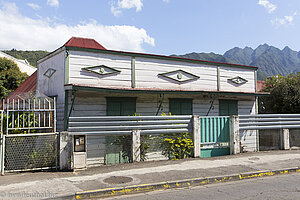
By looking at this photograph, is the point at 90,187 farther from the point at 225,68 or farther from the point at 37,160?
the point at 225,68

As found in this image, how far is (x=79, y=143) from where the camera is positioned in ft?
25.1

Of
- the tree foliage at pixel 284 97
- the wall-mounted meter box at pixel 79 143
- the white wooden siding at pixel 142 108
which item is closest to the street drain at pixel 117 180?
the wall-mounted meter box at pixel 79 143

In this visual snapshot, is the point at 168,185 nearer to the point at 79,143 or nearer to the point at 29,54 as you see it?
the point at 79,143

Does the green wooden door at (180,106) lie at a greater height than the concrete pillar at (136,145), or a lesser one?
greater

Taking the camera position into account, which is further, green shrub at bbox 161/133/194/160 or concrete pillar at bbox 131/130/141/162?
green shrub at bbox 161/133/194/160

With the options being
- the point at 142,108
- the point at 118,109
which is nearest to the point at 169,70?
the point at 142,108

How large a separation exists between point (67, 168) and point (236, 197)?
492 cm

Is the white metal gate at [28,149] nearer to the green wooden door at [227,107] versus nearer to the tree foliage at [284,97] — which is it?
the green wooden door at [227,107]

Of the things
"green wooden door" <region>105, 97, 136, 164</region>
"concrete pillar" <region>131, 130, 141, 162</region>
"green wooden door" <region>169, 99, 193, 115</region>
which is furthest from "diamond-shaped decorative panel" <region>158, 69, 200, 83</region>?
"concrete pillar" <region>131, 130, 141, 162</region>

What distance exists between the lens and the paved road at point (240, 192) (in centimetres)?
514

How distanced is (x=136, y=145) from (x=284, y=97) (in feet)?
41.6

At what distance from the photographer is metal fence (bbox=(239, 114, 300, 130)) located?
33.7 ft

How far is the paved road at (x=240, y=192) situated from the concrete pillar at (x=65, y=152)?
2840mm

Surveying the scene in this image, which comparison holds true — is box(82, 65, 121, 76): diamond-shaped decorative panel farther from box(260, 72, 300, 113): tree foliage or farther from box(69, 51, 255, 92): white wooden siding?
box(260, 72, 300, 113): tree foliage
